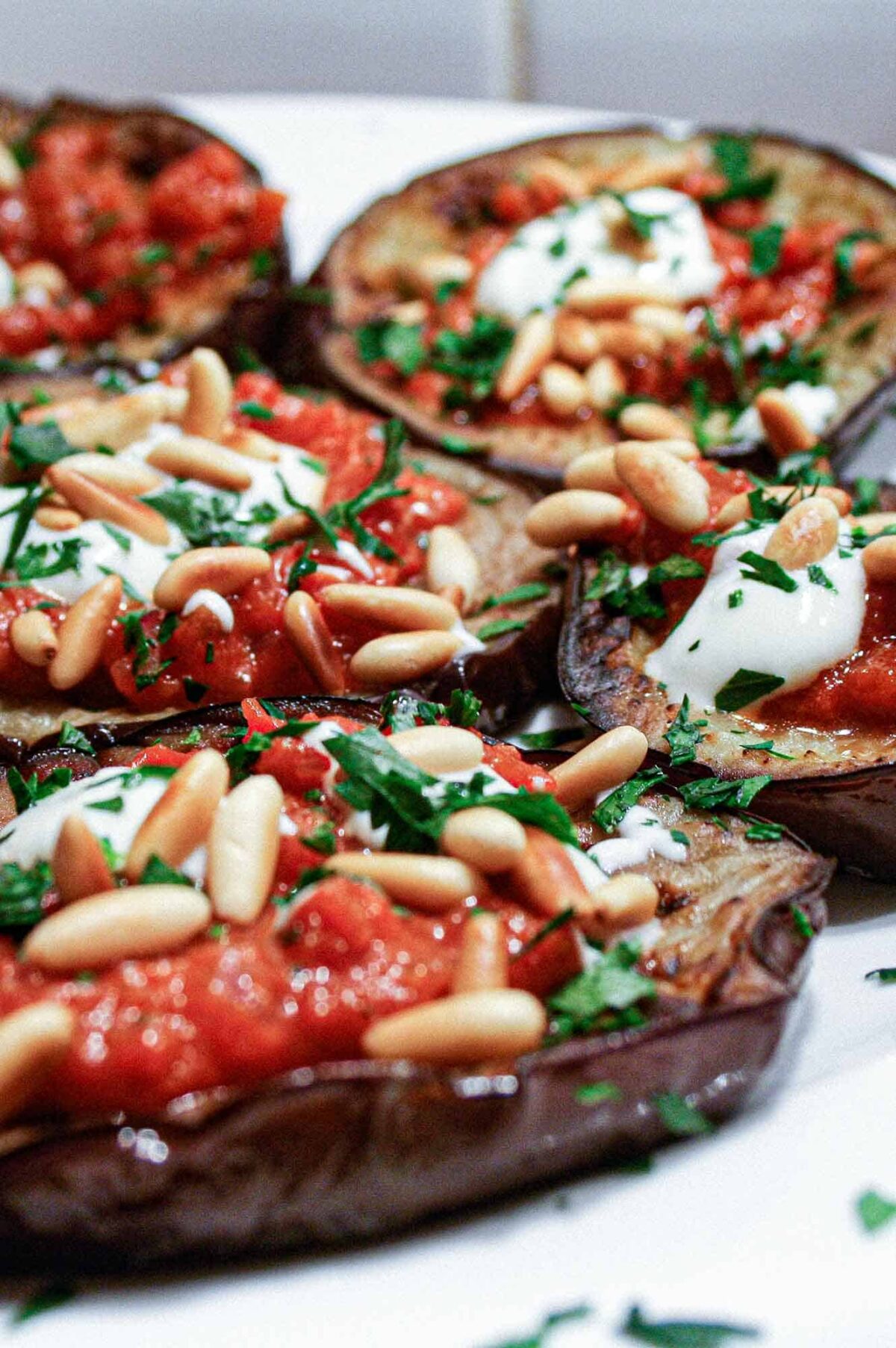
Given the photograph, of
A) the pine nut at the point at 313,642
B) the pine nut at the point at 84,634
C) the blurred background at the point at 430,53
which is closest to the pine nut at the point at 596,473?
the pine nut at the point at 313,642

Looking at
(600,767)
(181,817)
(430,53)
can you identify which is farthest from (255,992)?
(430,53)

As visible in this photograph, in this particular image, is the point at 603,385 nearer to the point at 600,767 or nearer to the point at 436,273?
the point at 436,273

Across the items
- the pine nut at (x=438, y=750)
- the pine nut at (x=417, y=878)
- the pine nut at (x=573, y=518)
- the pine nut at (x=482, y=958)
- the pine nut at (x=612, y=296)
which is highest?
the pine nut at (x=612, y=296)

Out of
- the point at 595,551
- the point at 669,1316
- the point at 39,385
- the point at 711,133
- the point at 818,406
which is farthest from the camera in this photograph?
the point at 711,133

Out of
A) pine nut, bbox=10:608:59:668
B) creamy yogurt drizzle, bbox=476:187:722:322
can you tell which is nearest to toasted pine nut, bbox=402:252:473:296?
creamy yogurt drizzle, bbox=476:187:722:322

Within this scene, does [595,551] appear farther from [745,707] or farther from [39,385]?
[39,385]

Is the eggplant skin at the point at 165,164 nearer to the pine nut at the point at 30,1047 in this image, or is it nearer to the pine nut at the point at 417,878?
the pine nut at the point at 417,878

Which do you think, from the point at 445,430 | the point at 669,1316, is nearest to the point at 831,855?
the point at 669,1316

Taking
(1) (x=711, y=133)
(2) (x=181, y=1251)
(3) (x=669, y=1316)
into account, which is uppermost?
(1) (x=711, y=133)
